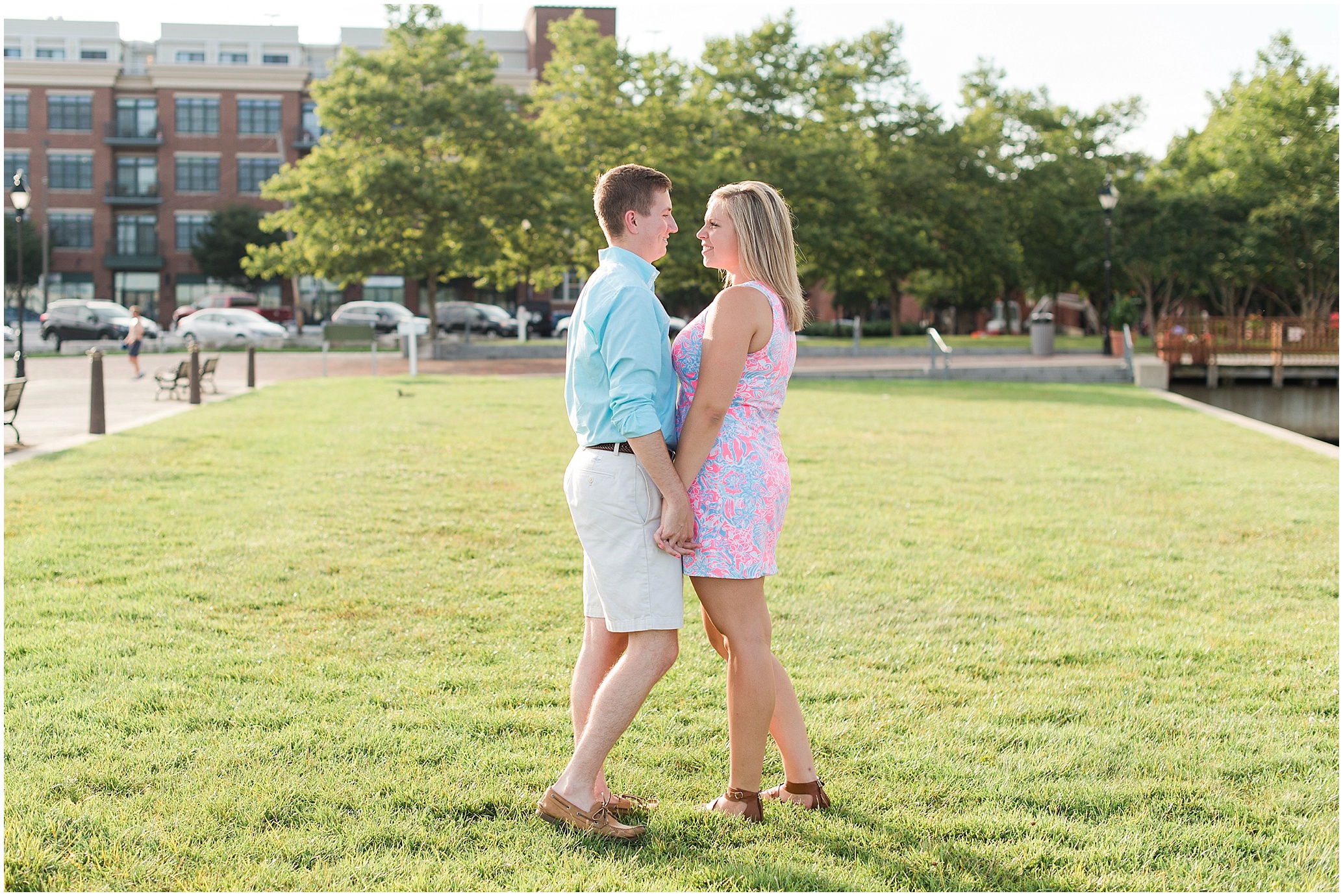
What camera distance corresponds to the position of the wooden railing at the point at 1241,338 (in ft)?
89.5

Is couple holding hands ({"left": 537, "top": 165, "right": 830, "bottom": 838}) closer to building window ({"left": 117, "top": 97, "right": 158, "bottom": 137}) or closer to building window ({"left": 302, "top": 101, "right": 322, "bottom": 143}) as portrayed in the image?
building window ({"left": 302, "top": 101, "right": 322, "bottom": 143})

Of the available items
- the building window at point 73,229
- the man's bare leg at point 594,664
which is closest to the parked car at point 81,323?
the building window at point 73,229

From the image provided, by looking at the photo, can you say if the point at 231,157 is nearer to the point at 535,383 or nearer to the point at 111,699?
the point at 535,383

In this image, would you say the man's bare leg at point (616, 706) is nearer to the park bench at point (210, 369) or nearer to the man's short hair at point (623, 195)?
the man's short hair at point (623, 195)

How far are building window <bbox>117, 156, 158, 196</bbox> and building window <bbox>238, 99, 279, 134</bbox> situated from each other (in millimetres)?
5152

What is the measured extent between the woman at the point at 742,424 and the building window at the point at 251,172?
6444 centimetres

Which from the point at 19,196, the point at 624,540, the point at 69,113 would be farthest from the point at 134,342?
the point at 69,113

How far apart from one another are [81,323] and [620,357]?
45.7 m

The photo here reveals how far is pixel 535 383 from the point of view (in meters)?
24.5

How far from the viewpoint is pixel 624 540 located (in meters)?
3.29

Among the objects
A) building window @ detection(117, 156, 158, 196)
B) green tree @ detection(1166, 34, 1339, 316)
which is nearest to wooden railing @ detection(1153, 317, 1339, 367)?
green tree @ detection(1166, 34, 1339, 316)

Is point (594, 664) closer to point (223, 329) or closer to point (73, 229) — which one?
point (223, 329)

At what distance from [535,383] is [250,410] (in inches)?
316

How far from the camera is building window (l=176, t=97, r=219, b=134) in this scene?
62062mm
